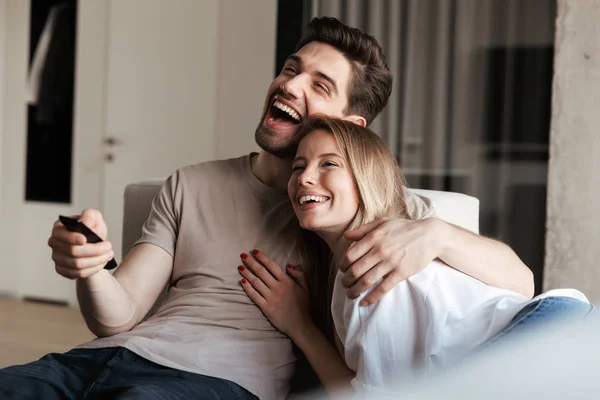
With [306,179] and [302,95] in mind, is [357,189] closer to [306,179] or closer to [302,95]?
[306,179]

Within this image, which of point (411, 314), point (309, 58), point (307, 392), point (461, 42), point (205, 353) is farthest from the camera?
point (461, 42)

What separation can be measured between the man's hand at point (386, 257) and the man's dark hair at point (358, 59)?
51cm

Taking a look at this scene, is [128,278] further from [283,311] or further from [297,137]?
[297,137]

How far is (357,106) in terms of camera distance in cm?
191

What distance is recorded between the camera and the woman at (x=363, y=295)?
4.48ft

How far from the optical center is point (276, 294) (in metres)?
1.64

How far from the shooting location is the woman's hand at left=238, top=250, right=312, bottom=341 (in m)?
1.64

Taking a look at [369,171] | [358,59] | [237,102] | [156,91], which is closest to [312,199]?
[369,171]

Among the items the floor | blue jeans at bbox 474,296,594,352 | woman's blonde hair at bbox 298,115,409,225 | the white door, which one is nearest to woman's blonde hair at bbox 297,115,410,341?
woman's blonde hair at bbox 298,115,409,225

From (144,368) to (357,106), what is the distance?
80 centimetres

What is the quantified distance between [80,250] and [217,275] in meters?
0.43

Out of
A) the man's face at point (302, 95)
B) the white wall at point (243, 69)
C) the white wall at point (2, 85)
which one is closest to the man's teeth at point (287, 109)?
the man's face at point (302, 95)

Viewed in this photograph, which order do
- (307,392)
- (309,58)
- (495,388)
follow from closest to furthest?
(495,388)
(307,392)
(309,58)

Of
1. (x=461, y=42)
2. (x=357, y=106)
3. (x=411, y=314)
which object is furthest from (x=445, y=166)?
(x=411, y=314)
